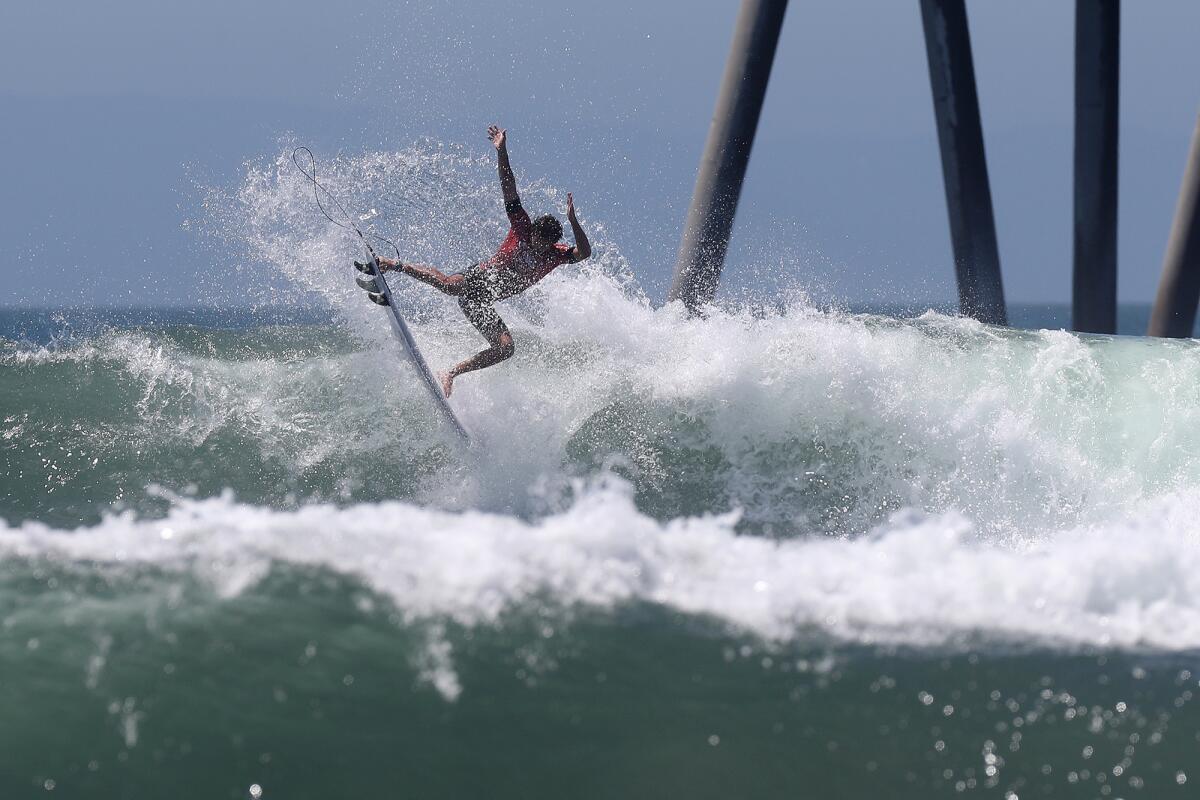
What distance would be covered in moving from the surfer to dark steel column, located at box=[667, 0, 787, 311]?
16.6 feet

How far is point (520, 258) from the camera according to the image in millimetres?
Answer: 7820

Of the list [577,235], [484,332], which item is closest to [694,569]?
[577,235]

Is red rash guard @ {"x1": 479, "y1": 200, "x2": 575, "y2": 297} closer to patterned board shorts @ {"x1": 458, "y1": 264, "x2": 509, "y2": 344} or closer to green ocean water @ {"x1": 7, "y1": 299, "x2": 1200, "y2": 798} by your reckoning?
patterned board shorts @ {"x1": 458, "y1": 264, "x2": 509, "y2": 344}

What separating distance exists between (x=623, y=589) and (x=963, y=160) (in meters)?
10.6

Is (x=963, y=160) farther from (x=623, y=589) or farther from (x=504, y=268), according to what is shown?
(x=623, y=589)

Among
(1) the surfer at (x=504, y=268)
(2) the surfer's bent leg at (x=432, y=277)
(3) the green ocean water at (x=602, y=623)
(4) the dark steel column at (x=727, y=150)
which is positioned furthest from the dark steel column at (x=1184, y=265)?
(2) the surfer's bent leg at (x=432, y=277)

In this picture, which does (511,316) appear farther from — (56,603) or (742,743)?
(742,743)

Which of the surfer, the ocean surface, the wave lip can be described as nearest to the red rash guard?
the surfer

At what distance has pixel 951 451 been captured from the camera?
8195 mm

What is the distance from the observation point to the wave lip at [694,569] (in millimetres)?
4613

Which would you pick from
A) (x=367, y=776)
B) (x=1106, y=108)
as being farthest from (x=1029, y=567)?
(x=1106, y=108)

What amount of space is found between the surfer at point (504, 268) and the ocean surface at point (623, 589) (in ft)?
1.98

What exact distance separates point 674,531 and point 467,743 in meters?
1.75

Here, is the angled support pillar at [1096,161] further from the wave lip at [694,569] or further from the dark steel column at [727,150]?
the wave lip at [694,569]
